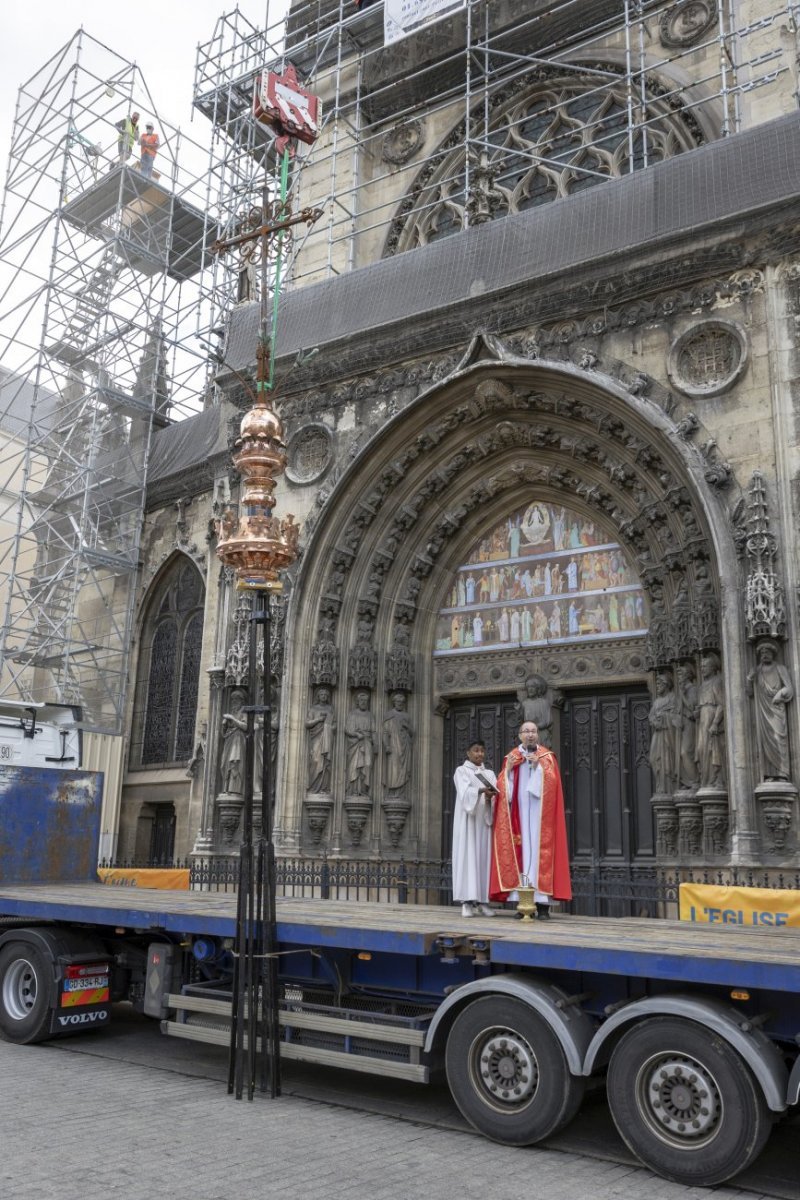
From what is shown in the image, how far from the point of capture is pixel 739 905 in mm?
9977

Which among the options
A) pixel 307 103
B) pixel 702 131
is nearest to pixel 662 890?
pixel 307 103

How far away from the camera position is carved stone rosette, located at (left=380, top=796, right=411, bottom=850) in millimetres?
14398

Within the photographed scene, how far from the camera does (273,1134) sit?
19.6 ft

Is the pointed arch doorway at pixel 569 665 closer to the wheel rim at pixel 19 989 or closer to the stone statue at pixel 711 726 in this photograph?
the stone statue at pixel 711 726

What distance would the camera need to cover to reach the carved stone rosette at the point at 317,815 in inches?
564

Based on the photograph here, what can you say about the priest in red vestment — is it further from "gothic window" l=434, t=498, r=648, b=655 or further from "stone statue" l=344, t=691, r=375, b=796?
"stone statue" l=344, t=691, r=375, b=796

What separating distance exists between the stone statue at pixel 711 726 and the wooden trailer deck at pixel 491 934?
12.6ft

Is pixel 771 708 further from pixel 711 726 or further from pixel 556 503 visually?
pixel 556 503

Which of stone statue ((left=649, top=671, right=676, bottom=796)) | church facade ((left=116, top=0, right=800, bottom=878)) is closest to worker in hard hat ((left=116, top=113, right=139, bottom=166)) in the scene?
church facade ((left=116, top=0, right=800, bottom=878))

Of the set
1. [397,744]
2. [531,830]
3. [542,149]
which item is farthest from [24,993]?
[542,149]

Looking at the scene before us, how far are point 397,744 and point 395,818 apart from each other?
102 centimetres

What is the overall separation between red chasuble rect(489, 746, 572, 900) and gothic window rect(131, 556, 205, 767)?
34.7 feet

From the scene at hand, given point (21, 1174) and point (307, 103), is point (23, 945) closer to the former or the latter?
point (21, 1174)

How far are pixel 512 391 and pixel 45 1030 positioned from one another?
9.55m
